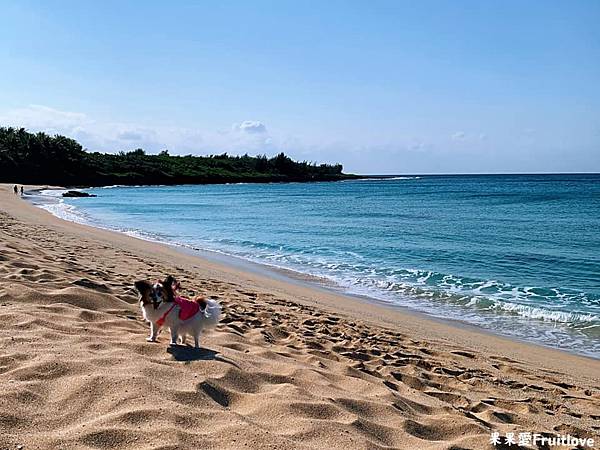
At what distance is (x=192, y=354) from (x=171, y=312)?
1.44 feet

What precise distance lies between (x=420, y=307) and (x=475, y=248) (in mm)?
8275

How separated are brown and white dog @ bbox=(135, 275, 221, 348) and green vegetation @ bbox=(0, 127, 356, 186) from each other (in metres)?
80.1

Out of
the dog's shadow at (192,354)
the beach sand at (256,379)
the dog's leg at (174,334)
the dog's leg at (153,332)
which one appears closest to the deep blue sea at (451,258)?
the beach sand at (256,379)

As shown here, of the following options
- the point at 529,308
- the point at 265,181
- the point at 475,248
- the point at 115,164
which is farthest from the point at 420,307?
the point at 265,181

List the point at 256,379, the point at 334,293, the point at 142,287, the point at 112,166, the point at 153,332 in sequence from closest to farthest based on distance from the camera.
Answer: the point at 256,379 → the point at 142,287 → the point at 153,332 → the point at 334,293 → the point at 112,166

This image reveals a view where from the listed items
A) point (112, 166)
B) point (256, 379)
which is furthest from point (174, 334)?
point (112, 166)

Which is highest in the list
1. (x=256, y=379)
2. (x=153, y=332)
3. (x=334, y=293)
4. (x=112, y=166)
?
(x=112, y=166)

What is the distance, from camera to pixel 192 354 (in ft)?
15.4

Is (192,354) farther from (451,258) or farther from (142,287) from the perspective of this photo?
(451,258)

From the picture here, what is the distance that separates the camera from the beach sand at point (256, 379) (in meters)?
3.24

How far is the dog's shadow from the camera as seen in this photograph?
4548 mm

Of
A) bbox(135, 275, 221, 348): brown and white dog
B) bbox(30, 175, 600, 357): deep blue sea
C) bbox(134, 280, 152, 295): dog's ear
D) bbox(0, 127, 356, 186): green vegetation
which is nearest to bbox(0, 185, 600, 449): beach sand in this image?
bbox(135, 275, 221, 348): brown and white dog

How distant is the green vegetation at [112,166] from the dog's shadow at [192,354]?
263 ft

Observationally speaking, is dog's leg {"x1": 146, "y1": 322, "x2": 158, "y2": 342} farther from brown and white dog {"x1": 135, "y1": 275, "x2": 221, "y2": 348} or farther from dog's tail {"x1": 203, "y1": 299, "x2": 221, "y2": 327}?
dog's tail {"x1": 203, "y1": 299, "x2": 221, "y2": 327}
